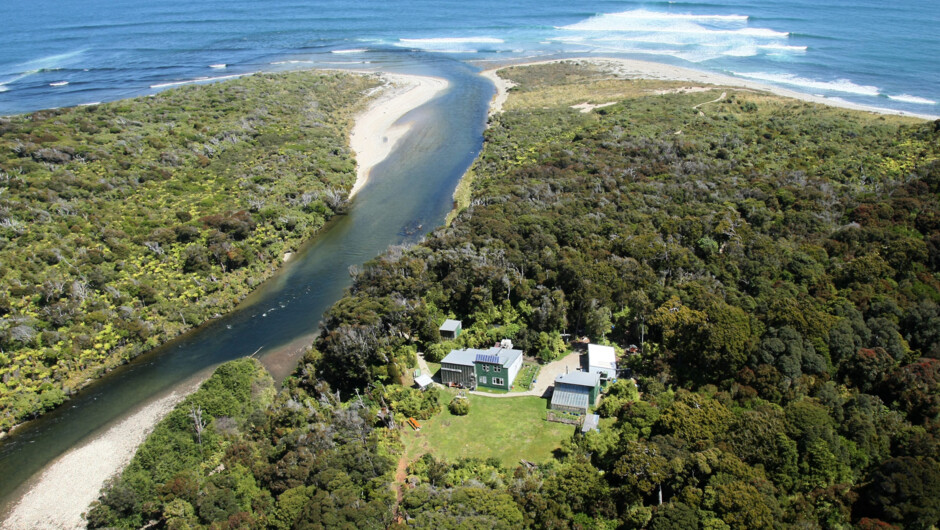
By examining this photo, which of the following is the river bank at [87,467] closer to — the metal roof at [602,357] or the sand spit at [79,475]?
the sand spit at [79,475]

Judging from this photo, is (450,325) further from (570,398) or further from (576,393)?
(576,393)

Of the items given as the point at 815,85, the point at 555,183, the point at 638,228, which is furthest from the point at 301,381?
the point at 815,85

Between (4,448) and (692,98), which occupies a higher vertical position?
(692,98)

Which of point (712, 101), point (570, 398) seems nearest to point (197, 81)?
point (712, 101)

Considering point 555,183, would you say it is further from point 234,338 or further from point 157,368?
point 157,368

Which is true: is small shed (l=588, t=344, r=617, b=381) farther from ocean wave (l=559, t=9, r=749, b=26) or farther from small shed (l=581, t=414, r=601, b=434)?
ocean wave (l=559, t=9, r=749, b=26)

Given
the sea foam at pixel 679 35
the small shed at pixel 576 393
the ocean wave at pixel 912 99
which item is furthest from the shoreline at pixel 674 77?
the small shed at pixel 576 393
